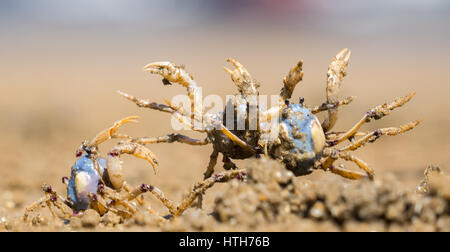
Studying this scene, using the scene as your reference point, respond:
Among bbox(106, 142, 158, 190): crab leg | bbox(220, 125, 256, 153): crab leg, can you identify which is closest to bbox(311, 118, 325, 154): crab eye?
bbox(220, 125, 256, 153): crab leg

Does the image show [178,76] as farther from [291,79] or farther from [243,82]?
[291,79]

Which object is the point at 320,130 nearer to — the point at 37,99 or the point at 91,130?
the point at 91,130

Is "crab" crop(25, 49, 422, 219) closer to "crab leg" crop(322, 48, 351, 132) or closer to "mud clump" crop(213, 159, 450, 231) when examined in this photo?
"crab leg" crop(322, 48, 351, 132)

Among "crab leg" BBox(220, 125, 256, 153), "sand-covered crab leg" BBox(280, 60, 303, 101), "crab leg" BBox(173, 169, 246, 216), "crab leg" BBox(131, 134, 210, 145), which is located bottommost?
"crab leg" BBox(173, 169, 246, 216)

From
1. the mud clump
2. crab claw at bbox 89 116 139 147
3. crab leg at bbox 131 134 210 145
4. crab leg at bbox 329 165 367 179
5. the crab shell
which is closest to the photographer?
the mud clump
